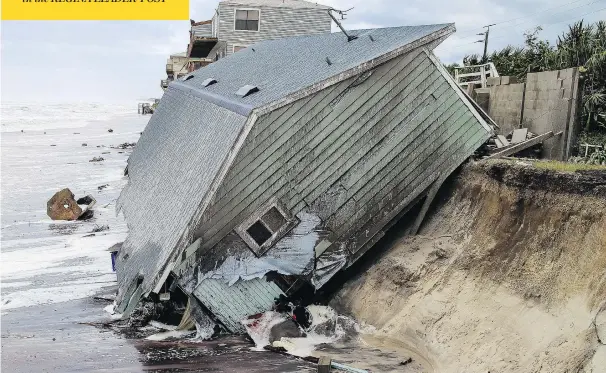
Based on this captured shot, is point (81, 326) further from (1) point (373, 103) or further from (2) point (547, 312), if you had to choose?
(2) point (547, 312)

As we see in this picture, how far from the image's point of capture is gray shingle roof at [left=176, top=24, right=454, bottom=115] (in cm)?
1273

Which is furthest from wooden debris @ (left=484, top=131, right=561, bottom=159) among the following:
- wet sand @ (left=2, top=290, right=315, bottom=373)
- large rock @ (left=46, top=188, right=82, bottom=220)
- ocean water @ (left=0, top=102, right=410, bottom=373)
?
large rock @ (left=46, top=188, right=82, bottom=220)

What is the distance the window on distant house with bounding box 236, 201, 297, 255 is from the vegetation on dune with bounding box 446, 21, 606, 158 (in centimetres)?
816

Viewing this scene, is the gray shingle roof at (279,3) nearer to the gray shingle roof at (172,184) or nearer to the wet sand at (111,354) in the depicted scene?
the gray shingle roof at (172,184)

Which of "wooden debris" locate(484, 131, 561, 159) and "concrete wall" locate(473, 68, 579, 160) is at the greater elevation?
"concrete wall" locate(473, 68, 579, 160)

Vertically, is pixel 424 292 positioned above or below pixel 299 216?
below

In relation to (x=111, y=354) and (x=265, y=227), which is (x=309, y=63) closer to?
(x=265, y=227)

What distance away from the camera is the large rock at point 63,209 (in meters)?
24.9

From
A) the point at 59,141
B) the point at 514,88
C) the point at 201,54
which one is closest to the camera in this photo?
the point at 514,88

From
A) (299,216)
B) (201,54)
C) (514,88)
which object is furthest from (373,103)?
(201,54)

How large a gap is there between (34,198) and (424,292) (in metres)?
23.9

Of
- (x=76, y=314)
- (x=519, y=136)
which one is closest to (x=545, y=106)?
(x=519, y=136)

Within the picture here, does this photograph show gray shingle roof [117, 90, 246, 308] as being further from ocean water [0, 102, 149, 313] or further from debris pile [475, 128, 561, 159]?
debris pile [475, 128, 561, 159]

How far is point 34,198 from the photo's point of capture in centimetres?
3020
